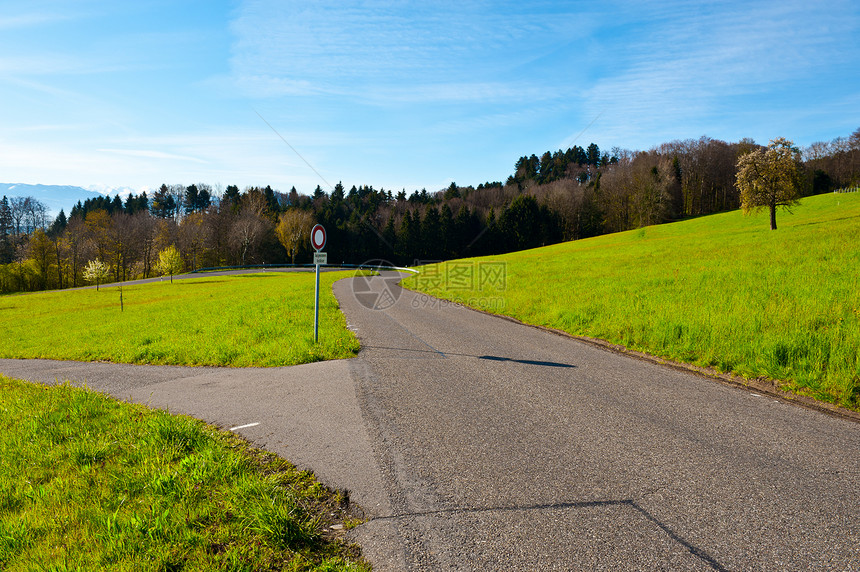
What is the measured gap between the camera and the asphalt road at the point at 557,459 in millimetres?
3160

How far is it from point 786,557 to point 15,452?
798 cm

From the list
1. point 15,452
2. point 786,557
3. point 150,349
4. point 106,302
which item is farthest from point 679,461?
point 106,302

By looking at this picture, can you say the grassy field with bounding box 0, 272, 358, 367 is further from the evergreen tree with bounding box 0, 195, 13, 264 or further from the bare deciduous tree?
the evergreen tree with bounding box 0, 195, 13, 264

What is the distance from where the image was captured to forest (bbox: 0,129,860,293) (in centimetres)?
7494

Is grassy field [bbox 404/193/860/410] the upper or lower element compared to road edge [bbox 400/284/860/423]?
upper

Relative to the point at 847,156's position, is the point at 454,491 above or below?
below

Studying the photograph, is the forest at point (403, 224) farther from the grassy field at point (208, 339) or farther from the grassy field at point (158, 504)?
the grassy field at point (158, 504)

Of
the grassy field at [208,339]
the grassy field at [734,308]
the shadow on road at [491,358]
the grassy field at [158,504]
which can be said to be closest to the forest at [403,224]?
the grassy field at [208,339]

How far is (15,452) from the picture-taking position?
5.16 m

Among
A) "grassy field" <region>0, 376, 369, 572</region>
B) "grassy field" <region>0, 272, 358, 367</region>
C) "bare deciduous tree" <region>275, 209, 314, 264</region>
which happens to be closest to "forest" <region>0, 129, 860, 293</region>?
"bare deciduous tree" <region>275, 209, 314, 264</region>

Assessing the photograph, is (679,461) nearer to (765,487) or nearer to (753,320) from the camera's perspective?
(765,487)

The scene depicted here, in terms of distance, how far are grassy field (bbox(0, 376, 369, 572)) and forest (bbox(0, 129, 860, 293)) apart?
3009 inches

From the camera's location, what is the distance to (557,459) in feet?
14.8

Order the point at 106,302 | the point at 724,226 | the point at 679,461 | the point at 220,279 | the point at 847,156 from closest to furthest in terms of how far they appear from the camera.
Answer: the point at 679,461 → the point at 106,302 → the point at 724,226 → the point at 220,279 → the point at 847,156
